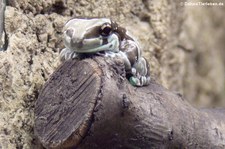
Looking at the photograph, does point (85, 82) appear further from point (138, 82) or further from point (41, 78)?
point (41, 78)

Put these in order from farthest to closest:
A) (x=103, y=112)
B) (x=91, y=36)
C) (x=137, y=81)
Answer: (x=137, y=81) < (x=91, y=36) < (x=103, y=112)

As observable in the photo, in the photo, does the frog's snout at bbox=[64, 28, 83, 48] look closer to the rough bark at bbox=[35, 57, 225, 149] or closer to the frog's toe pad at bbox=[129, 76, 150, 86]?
the rough bark at bbox=[35, 57, 225, 149]

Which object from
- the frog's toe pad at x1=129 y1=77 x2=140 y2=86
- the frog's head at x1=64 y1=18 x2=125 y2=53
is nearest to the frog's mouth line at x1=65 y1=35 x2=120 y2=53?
the frog's head at x1=64 y1=18 x2=125 y2=53

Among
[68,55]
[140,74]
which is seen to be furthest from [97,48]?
[140,74]

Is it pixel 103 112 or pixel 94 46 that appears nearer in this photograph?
pixel 103 112

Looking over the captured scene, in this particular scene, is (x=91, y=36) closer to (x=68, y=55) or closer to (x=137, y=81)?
(x=68, y=55)
